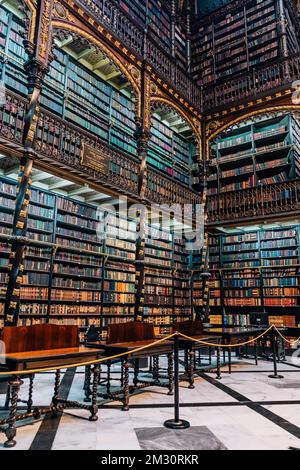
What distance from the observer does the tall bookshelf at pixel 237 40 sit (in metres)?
9.47

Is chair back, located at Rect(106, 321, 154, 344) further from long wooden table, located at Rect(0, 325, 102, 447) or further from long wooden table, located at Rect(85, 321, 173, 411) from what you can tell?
long wooden table, located at Rect(0, 325, 102, 447)

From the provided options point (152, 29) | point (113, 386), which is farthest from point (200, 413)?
point (152, 29)

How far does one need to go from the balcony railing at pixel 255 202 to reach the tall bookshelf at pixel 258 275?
0.85 metres

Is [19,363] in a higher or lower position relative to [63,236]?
lower

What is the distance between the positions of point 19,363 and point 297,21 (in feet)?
40.5

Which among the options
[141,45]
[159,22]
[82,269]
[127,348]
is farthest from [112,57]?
[127,348]

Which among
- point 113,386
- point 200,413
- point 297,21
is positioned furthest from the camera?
point 297,21

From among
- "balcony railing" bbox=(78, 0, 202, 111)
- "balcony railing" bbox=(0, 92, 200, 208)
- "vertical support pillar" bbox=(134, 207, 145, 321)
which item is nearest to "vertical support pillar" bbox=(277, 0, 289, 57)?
"balcony railing" bbox=(78, 0, 202, 111)

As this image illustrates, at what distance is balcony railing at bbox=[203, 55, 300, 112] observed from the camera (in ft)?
26.6

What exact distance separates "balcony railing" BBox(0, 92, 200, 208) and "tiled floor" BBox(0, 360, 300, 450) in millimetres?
3338

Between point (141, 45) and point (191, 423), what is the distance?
7463mm

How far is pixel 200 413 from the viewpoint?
3.12 m

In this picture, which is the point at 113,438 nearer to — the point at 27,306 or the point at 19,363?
the point at 19,363

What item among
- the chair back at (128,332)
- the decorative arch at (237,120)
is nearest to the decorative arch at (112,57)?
the decorative arch at (237,120)
